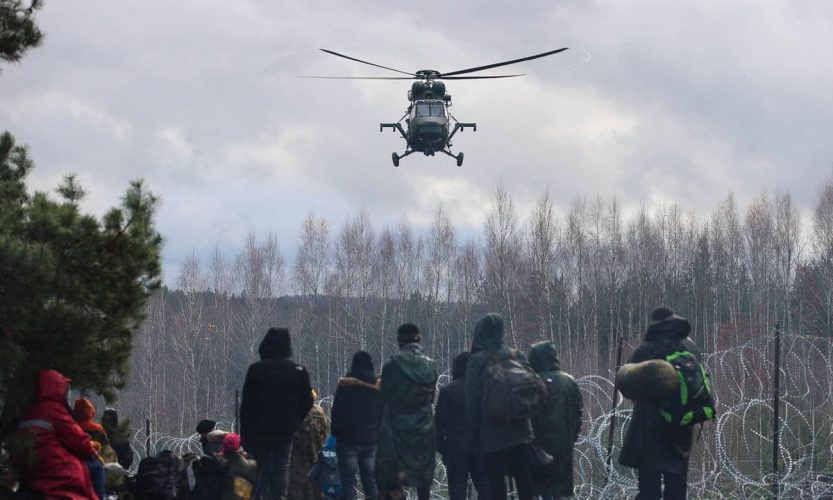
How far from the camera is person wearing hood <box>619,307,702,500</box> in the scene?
9.23 meters

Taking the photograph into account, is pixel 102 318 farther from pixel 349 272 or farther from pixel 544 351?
pixel 349 272

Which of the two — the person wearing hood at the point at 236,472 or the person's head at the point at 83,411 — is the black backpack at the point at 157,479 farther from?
the person's head at the point at 83,411

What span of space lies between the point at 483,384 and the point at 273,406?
177cm

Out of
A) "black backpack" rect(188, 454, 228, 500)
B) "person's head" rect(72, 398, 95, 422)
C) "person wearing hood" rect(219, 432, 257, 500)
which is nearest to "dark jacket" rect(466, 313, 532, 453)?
"person wearing hood" rect(219, 432, 257, 500)

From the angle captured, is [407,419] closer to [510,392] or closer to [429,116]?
[510,392]

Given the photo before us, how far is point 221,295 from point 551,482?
5865cm

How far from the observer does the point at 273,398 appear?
9.93 metres

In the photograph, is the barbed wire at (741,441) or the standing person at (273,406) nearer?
the standing person at (273,406)

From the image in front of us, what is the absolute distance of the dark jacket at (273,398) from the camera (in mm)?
9938

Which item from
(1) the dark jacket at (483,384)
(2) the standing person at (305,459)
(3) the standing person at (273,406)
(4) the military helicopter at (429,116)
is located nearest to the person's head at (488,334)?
(1) the dark jacket at (483,384)

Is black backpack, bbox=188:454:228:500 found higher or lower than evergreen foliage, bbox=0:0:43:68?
lower

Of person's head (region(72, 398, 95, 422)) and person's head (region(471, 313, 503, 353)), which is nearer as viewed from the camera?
person's head (region(471, 313, 503, 353))

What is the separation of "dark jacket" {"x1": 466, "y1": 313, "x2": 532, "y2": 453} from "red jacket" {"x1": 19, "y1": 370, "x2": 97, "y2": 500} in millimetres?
2984

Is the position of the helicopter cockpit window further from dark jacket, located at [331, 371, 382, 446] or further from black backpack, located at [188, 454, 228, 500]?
black backpack, located at [188, 454, 228, 500]
